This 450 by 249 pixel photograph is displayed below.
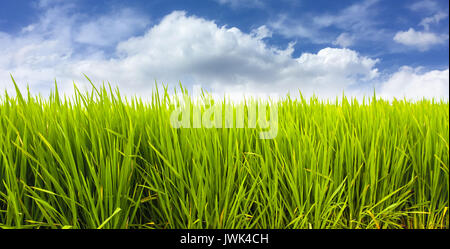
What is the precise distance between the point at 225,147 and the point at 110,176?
Answer: 514mm

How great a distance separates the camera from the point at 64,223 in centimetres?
127

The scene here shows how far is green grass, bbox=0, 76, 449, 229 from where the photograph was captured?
4.12 feet

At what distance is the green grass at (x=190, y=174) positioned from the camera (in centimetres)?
125

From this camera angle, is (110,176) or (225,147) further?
(225,147)

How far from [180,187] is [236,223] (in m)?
0.31

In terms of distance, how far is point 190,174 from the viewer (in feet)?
4.42

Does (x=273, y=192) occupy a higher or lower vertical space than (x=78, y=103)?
lower

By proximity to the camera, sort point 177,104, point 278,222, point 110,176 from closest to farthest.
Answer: point 110,176 < point 278,222 < point 177,104

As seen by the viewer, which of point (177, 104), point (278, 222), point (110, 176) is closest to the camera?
point (110, 176)
